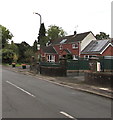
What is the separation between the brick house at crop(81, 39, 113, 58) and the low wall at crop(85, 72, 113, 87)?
24.9 meters

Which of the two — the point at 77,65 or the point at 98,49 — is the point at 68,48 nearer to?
the point at 98,49

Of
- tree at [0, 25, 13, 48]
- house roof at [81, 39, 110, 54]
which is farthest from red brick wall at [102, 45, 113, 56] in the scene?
tree at [0, 25, 13, 48]

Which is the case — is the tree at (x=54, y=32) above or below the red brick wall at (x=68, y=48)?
above

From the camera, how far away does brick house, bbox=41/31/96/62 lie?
4774 cm

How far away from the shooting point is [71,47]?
50.3m

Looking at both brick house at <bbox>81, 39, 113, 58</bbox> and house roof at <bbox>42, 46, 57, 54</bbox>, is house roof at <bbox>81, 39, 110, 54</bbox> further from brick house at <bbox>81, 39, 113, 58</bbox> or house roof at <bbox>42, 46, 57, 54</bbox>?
house roof at <bbox>42, 46, 57, 54</bbox>

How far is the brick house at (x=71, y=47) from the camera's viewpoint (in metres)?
47.7

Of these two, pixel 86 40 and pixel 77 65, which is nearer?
pixel 77 65

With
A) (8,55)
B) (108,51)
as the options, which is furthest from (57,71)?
(8,55)

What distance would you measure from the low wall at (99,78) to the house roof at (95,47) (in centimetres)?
2524

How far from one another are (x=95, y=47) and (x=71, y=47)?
740 centimetres

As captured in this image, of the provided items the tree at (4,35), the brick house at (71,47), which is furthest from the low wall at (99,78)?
the tree at (4,35)

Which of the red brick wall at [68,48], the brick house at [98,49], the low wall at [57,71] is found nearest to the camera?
the low wall at [57,71]

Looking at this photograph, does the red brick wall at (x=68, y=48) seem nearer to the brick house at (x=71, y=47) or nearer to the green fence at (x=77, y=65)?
the brick house at (x=71, y=47)
